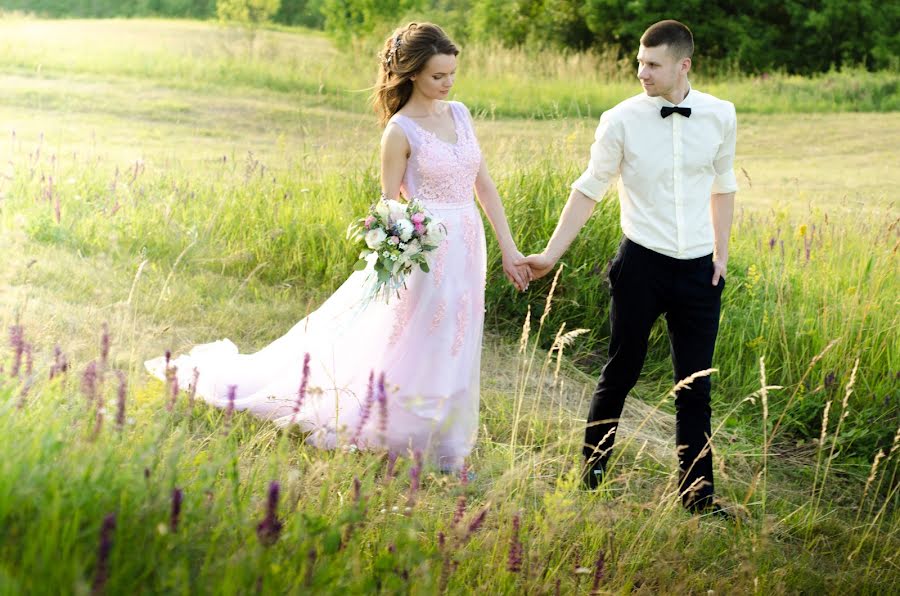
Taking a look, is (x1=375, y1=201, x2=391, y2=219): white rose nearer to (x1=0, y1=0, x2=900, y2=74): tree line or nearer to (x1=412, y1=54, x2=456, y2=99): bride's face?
(x1=412, y1=54, x2=456, y2=99): bride's face

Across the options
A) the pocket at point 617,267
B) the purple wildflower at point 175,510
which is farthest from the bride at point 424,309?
the purple wildflower at point 175,510

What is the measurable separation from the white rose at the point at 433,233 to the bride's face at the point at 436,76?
518 millimetres

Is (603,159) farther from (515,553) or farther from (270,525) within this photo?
(270,525)

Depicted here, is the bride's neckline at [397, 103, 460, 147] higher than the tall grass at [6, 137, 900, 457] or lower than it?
higher

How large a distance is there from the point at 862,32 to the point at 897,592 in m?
19.7

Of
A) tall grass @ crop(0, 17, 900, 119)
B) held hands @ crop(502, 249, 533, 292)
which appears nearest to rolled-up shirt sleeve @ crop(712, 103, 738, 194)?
held hands @ crop(502, 249, 533, 292)

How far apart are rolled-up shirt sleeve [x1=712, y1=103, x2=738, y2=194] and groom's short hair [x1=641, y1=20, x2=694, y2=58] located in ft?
1.05

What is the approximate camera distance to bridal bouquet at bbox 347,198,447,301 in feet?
12.6

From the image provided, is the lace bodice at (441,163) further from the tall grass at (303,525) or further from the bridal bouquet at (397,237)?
the tall grass at (303,525)

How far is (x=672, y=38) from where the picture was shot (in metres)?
3.53

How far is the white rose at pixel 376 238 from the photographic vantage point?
12.6ft

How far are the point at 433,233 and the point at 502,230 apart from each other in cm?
49

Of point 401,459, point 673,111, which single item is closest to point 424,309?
point 673,111

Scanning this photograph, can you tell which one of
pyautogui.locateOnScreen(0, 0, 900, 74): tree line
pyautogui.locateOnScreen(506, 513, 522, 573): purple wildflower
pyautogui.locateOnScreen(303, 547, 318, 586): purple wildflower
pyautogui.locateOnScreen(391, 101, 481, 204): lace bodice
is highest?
pyautogui.locateOnScreen(0, 0, 900, 74): tree line
